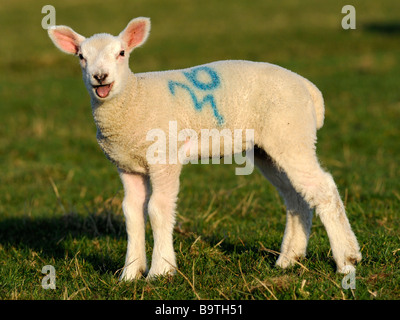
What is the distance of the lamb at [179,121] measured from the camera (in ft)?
15.5

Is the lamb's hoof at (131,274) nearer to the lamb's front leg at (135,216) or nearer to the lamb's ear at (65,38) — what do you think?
the lamb's front leg at (135,216)

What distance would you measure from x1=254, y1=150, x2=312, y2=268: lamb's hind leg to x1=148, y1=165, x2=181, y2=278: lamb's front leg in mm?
873

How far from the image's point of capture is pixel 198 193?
8266 millimetres

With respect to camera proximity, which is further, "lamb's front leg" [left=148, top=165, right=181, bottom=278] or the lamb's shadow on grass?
the lamb's shadow on grass

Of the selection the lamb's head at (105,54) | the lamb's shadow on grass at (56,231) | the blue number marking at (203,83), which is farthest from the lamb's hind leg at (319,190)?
the lamb's shadow on grass at (56,231)

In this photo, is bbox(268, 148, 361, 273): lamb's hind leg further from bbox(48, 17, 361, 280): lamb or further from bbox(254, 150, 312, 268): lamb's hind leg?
bbox(254, 150, 312, 268): lamb's hind leg

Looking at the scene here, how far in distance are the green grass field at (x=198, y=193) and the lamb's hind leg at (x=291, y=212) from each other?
0.48ft

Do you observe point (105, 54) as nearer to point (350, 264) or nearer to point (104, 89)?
point (104, 89)

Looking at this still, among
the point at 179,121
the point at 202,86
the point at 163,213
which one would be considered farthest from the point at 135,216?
the point at 202,86

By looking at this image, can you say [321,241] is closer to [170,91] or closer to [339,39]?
[170,91]

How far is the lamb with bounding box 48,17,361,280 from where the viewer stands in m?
4.71

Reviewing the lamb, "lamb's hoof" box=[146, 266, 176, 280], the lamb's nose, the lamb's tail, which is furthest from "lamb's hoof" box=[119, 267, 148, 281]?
the lamb's tail

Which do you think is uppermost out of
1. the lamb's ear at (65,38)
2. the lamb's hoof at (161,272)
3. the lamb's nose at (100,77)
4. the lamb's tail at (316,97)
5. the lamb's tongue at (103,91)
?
the lamb's ear at (65,38)
